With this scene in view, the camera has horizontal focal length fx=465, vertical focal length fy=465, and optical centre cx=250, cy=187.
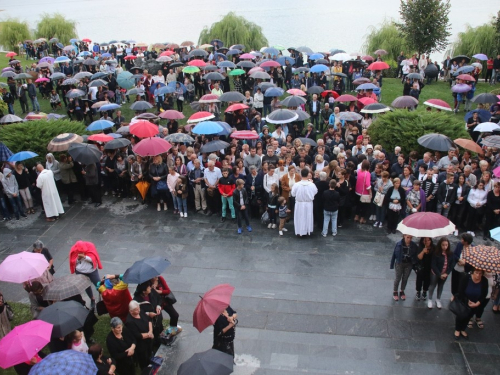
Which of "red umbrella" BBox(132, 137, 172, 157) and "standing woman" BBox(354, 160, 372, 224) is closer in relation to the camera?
"standing woman" BBox(354, 160, 372, 224)

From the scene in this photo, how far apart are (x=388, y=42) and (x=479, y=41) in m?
4.63

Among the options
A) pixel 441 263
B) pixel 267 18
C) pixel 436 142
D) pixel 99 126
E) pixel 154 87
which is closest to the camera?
pixel 441 263

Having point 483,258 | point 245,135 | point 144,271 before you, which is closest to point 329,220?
point 245,135

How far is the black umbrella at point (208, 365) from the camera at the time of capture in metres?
5.10

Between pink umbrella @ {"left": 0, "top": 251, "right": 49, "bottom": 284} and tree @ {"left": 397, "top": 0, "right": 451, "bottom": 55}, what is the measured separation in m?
20.5

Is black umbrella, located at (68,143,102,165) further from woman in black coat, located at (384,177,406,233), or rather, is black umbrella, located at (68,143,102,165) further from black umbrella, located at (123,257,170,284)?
woman in black coat, located at (384,177,406,233)

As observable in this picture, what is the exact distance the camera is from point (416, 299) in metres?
8.25

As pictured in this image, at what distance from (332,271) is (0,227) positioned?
815cm

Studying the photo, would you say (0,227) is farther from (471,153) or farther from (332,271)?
(471,153)

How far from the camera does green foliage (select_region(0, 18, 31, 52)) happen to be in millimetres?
34938

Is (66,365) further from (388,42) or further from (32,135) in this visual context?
(388,42)

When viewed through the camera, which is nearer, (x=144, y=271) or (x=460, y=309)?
(x=144, y=271)

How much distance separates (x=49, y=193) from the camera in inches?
449

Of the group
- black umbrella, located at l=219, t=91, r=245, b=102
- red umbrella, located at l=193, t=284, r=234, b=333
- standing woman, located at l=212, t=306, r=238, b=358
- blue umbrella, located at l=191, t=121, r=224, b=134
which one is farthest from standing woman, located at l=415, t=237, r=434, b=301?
black umbrella, located at l=219, t=91, r=245, b=102
